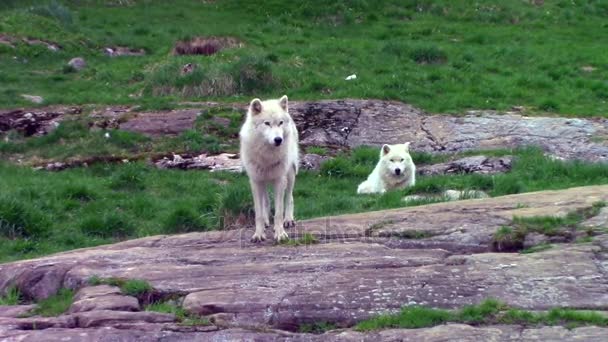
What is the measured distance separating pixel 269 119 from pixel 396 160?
5580 mm

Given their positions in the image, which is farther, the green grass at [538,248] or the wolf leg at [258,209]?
the wolf leg at [258,209]

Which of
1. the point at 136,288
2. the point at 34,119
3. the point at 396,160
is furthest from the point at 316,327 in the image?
the point at 34,119

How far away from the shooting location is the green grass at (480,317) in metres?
7.51

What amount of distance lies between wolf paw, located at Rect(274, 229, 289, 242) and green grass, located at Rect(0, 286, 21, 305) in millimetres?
2551

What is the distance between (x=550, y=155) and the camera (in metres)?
17.4

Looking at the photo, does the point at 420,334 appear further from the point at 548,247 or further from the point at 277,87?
the point at 277,87

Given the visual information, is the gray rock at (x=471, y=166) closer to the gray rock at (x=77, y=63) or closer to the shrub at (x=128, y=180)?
the shrub at (x=128, y=180)

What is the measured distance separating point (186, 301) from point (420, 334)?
2.07 meters

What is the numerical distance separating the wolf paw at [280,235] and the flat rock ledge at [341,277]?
114 mm

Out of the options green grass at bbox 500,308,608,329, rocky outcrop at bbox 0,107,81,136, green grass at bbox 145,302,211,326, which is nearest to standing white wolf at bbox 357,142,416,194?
rocky outcrop at bbox 0,107,81,136

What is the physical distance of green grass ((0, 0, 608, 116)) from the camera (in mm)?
21234

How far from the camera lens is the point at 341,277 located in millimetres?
8586

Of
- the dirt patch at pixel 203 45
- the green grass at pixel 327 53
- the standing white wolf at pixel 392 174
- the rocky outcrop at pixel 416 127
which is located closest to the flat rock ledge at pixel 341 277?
the standing white wolf at pixel 392 174

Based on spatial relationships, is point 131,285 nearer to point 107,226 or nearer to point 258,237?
point 258,237
